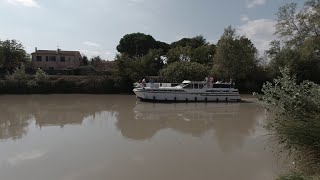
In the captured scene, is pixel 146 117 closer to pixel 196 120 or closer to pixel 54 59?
pixel 196 120

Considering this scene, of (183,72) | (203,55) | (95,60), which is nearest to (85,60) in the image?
(95,60)

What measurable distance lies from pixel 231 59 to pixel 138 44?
21.5 metres

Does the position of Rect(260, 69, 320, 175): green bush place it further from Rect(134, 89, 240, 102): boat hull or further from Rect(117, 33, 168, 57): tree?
Rect(117, 33, 168, 57): tree

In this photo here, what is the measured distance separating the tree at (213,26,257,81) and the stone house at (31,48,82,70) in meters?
23.9

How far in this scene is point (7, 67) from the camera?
43125 mm

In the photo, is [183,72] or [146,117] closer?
[146,117]

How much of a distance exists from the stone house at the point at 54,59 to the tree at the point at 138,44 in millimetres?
8207

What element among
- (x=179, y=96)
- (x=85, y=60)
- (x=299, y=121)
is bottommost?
(x=179, y=96)

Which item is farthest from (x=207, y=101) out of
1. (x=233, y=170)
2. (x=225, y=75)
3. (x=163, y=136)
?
(x=233, y=170)

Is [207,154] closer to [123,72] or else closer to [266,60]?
[123,72]

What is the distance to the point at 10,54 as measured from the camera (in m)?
43.9

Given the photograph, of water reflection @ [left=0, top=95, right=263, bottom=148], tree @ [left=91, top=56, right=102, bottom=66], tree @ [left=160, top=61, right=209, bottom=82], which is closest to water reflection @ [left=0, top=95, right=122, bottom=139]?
water reflection @ [left=0, top=95, right=263, bottom=148]

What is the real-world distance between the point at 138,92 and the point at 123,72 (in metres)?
8.36

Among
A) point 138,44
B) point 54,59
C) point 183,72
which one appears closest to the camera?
point 183,72
